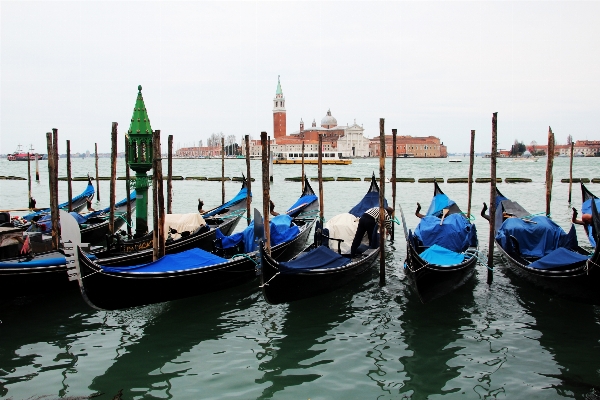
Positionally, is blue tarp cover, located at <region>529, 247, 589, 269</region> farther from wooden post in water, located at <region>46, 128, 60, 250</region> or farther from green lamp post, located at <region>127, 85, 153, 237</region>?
green lamp post, located at <region>127, 85, 153, 237</region>

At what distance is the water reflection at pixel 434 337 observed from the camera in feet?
12.7

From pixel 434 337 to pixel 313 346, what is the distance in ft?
3.72

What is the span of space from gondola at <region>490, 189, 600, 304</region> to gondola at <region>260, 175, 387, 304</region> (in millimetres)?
1774

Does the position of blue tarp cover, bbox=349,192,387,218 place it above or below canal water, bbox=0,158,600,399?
above

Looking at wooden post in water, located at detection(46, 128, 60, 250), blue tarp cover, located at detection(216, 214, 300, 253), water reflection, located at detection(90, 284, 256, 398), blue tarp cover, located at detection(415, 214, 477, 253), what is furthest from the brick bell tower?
water reflection, located at detection(90, 284, 256, 398)

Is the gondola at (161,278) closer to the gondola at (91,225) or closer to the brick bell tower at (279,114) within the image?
the gondola at (91,225)

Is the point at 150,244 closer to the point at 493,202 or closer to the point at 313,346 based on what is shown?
the point at 313,346

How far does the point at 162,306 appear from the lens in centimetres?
552

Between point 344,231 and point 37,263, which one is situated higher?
point 344,231

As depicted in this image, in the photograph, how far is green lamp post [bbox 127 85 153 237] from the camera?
28.0 feet

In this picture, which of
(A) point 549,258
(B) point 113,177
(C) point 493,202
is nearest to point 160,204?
(B) point 113,177

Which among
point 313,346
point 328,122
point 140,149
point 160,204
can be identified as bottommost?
point 313,346

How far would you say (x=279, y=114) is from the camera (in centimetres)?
7919

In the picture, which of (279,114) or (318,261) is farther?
(279,114)
